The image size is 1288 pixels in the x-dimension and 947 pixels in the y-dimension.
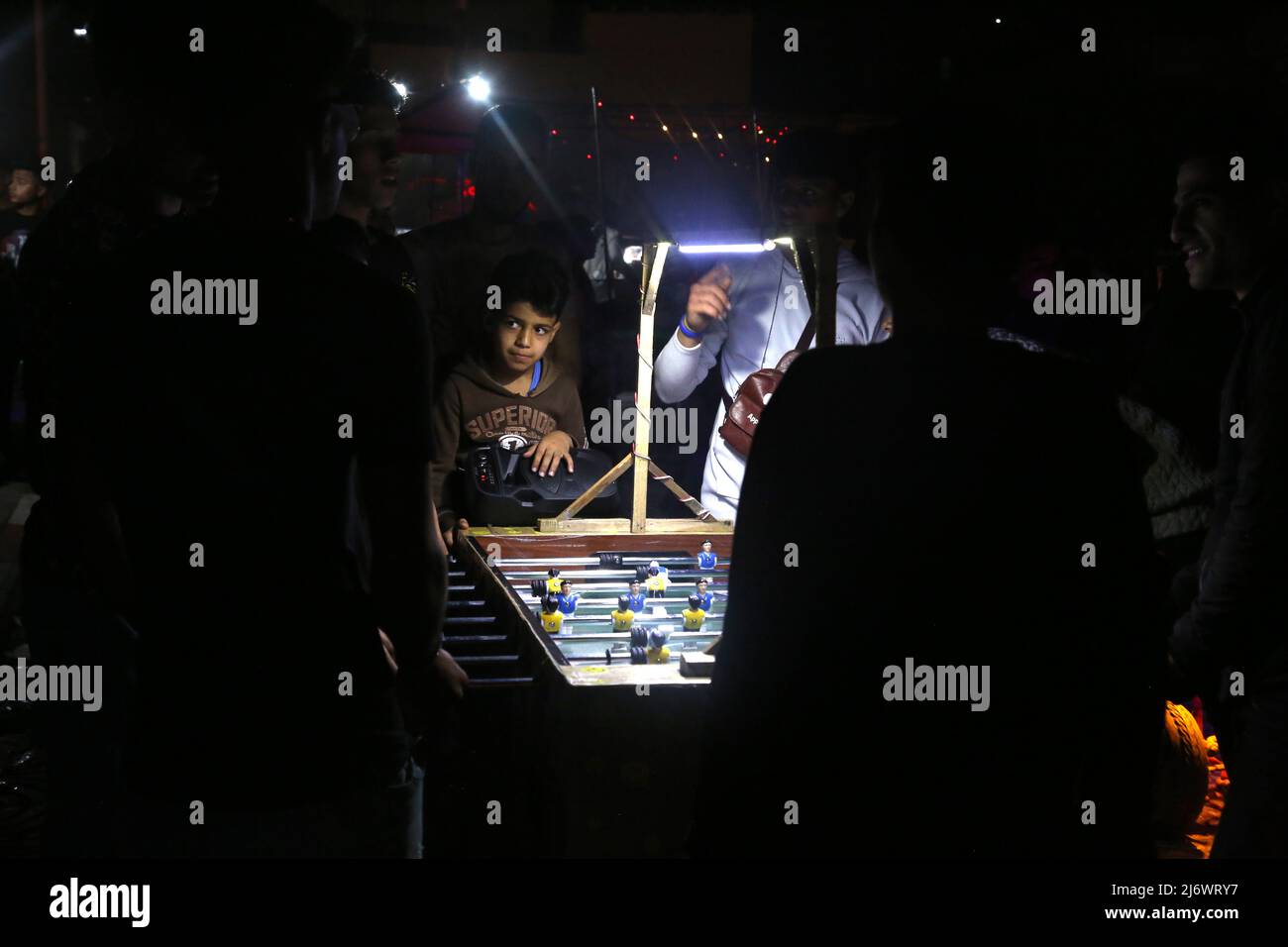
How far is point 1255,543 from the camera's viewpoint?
2303mm

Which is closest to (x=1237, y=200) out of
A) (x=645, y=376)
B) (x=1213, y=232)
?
(x=1213, y=232)

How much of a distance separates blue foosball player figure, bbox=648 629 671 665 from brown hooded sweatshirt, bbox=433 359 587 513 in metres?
1.76

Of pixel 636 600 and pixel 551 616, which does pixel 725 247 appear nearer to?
pixel 636 600

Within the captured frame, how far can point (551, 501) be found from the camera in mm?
4289

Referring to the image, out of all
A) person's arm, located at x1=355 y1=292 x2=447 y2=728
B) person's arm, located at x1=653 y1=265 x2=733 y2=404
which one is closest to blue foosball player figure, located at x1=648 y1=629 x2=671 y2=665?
person's arm, located at x1=355 y1=292 x2=447 y2=728

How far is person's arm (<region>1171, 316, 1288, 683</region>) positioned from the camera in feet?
7.49

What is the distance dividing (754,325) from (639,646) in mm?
1889

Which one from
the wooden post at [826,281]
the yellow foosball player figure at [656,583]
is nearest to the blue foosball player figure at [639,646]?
the yellow foosball player figure at [656,583]
